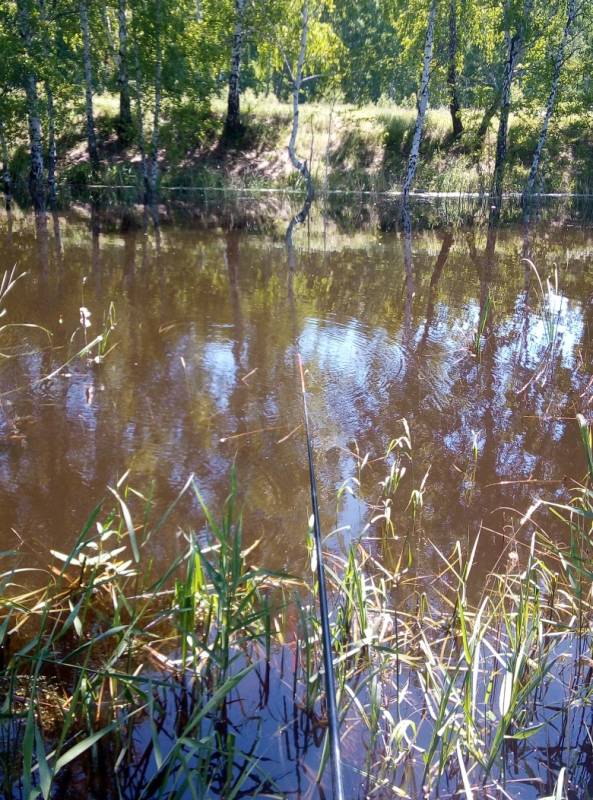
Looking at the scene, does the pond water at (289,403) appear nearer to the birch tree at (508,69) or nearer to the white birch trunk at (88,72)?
the white birch trunk at (88,72)

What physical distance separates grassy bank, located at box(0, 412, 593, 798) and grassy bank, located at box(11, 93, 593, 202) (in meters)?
18.2

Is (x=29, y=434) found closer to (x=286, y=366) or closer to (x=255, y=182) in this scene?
→ (x=286, y=366)

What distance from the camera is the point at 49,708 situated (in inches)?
83.7

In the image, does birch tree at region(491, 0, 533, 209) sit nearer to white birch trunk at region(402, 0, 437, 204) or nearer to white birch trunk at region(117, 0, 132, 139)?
white birch trunk at region(402, 0, 437, 204)

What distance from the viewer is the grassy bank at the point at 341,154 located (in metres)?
20.5

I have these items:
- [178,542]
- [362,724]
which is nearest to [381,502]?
[178,542]

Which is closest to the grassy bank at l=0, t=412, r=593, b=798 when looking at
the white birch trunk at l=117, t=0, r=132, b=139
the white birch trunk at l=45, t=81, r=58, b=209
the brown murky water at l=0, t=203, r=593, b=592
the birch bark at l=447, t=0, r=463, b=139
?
the brown murky water at l=0, t=203, r=593, b=592

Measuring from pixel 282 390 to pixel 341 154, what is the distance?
18919 millimetres

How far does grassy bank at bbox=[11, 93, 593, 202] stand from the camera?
20.5 metres

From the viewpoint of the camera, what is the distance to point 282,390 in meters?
4.94

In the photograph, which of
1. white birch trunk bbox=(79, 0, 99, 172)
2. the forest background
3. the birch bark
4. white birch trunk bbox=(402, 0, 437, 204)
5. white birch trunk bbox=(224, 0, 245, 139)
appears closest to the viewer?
the forest background

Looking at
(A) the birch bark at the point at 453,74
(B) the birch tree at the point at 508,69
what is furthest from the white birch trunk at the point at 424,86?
(A) the birch bark at the point at 453,74

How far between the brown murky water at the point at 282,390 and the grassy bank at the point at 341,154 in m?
12.1

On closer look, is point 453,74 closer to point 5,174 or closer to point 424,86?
point 424,86
